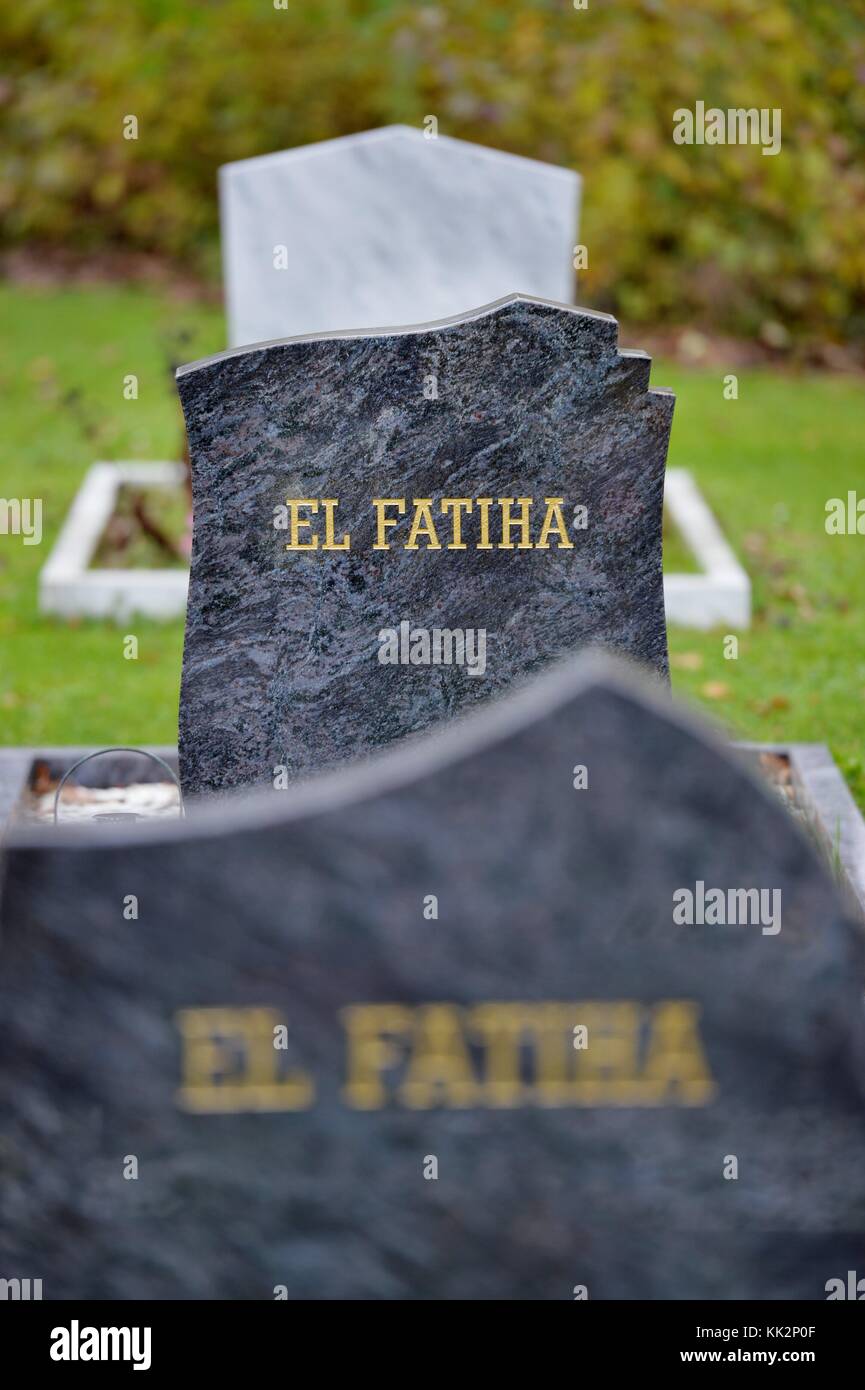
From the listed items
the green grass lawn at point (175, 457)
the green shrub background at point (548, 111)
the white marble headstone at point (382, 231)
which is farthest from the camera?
the green shrub background at point (548, 111)

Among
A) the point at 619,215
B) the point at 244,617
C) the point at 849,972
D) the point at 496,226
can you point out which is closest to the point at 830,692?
the point at 496,226

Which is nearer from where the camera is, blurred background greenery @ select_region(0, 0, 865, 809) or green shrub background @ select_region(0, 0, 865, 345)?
blurred background greenery @ select_region(0, 0, 865, 809)

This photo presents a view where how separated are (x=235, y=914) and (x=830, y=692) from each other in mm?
3882

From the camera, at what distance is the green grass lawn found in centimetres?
552

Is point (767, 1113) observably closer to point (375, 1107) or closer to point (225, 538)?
point (375, 1107)

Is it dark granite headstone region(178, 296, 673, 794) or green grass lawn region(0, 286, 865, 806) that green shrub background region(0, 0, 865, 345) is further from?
dark granite headstone region(178, 296, 673, 794)

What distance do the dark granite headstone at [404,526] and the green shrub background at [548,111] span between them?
6.66 m

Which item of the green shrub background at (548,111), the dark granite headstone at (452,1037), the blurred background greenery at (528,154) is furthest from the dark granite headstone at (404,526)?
the green shrub background at (548,111)

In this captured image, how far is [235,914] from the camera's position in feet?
7.03

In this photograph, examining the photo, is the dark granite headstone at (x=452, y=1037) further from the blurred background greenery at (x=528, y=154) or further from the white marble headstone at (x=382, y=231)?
the blurred background greenery at (x=528, y=154)

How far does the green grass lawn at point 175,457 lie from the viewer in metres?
5.52

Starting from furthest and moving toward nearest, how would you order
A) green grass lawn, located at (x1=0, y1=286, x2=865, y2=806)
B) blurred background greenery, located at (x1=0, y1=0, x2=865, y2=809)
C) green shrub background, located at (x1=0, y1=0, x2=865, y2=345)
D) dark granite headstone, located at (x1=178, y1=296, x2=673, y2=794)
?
1. green shrub background, located at (x1=0, y1=0, x2=865, y2=345)
2. blurred background greenery, located at (x1=0, y1=0, x2=865, y2=809)
3. green grass lawn, located at (x1=0, y1=286, x2=865, y2=806)
4. dark granite headstone, located at (x1=178, y1=296, x2=673, y2=794)

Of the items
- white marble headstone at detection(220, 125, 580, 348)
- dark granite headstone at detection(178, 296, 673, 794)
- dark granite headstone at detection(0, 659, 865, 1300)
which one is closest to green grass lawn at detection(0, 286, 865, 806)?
white marble headstone at detection(220, 125, 580, 348)

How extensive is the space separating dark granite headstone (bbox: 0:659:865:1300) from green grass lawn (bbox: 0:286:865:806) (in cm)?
271
